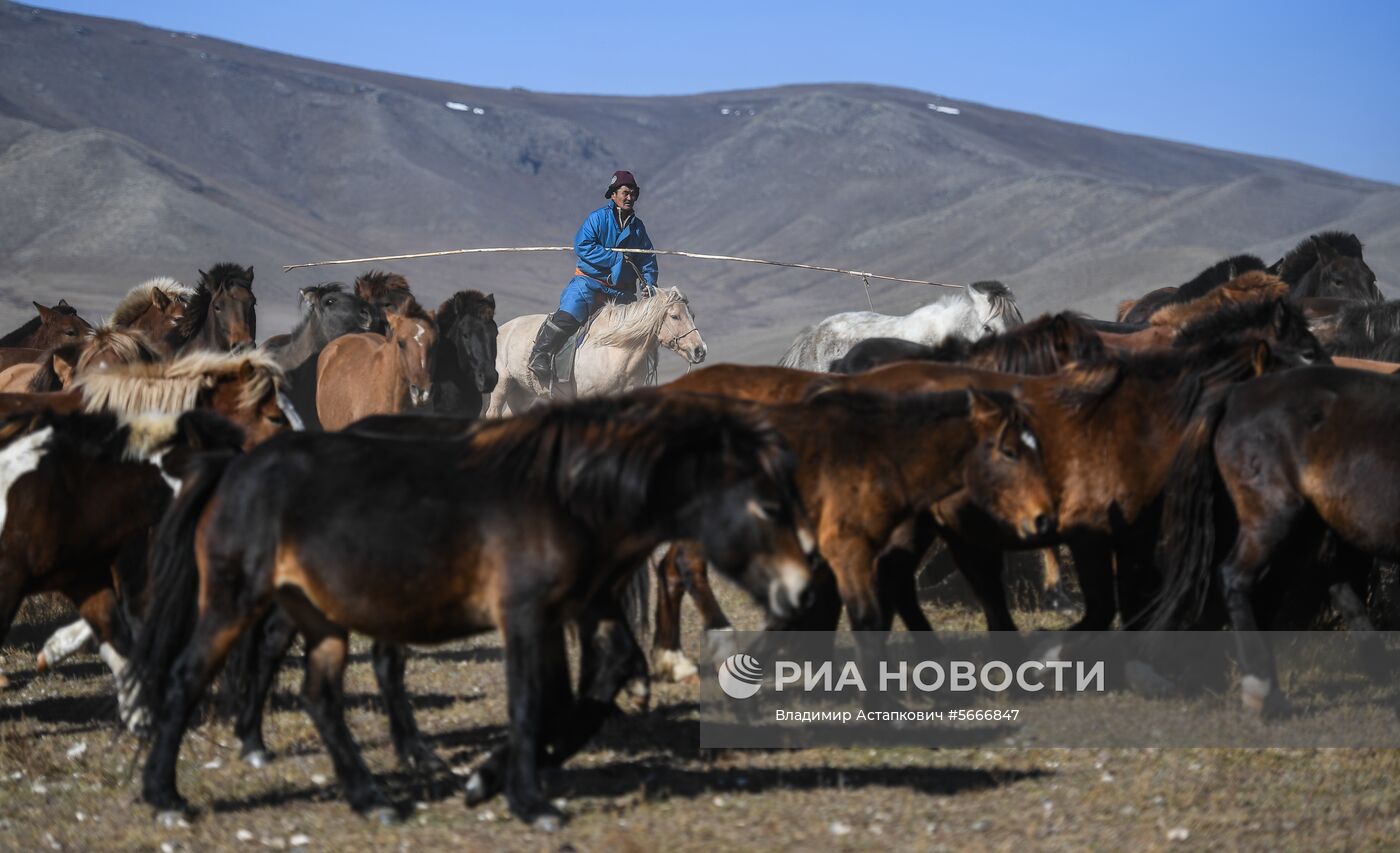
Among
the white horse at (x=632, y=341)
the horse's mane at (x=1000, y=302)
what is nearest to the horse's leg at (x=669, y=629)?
the horse's mane at (x=1000, y=302)

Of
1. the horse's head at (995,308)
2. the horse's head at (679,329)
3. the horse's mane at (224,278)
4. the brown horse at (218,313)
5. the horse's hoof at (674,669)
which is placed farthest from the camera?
the horse's head at (679,329)

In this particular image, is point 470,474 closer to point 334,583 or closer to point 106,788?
point 334,583

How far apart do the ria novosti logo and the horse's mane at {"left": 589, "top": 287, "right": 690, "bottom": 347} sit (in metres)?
8.79

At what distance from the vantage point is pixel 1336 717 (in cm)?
738

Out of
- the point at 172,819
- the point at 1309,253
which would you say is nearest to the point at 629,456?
the point at 172,819

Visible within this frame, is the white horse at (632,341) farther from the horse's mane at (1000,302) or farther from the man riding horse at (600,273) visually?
the horse's mane at (1000,302)

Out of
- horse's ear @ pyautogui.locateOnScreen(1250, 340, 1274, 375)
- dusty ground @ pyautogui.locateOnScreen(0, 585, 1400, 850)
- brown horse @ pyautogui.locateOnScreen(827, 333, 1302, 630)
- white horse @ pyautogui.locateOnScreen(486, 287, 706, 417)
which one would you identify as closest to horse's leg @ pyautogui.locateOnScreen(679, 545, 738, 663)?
dusty ground @ pyautogui.locateOnScreen(0, 585, 1400, 850)

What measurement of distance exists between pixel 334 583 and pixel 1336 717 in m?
4.63

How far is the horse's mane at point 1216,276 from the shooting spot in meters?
16.0

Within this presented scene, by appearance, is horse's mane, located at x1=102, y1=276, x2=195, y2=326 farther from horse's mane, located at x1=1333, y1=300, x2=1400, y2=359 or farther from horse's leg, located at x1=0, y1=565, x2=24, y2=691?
horse's mane, located at x1=1333, y1=300, x2=1400, y2=359

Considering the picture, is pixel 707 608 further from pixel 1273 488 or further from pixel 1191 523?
pixel 1273 488

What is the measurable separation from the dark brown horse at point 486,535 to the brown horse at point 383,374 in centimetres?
687

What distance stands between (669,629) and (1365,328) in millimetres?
6370

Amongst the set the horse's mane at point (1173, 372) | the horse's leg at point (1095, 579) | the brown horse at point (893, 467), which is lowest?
the horse's leg at point (1095, 579)
